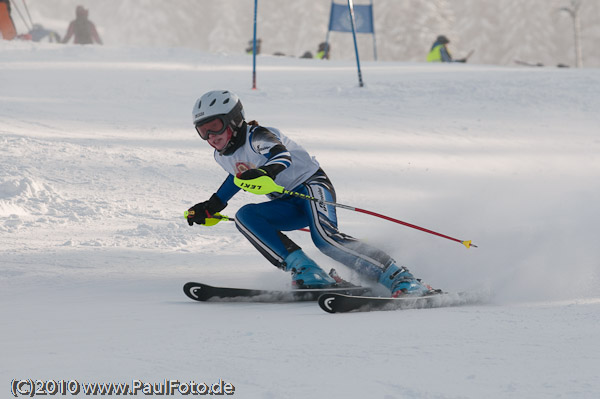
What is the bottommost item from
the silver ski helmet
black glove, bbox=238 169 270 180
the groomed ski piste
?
the groomed ski piste

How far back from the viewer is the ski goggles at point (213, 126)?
4.22 meters

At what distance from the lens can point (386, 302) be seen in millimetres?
3699

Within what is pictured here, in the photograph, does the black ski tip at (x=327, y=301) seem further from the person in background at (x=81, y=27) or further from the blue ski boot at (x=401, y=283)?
the person in background at (x=81, y=27)

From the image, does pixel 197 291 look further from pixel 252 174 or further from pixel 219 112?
pixel 219 112

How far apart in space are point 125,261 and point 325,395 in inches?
130

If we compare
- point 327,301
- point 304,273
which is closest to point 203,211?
point 304,273

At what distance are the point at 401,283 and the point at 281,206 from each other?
97cm

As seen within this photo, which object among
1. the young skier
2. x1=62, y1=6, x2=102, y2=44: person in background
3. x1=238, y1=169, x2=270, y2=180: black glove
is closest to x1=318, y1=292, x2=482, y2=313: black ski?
the young skier

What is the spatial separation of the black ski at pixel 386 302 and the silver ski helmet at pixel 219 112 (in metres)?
1.32

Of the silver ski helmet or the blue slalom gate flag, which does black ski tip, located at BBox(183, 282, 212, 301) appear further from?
the blue slalom gate flag

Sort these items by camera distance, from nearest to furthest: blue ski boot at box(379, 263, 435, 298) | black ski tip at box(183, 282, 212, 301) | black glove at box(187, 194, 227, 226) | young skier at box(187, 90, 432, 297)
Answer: blue ski boot at box(379, 263, 435, 298) → black ski tip at box(183, 282, 212, 301) → young skier at box(187, 90, 432, 297) → black glove at box(187, 194, 227, 226)

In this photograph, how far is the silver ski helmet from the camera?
166 inches

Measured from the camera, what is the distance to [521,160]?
31.7ft

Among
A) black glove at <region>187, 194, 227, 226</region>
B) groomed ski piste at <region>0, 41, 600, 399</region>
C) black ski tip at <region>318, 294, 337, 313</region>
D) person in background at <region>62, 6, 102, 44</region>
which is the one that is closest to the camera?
groomed ski piste at <region>0, 41, 600, 399</region>
